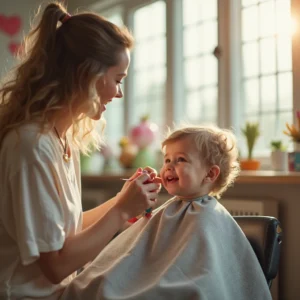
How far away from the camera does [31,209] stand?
1316 millimetres

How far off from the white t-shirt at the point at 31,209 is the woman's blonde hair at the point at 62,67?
0.26 feet

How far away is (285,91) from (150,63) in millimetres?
1240

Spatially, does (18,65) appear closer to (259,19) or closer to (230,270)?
(230,270)

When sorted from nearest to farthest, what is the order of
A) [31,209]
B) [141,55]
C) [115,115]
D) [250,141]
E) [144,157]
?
1. [31,209]
2. [250,141]
3. [144,157]
4. [141,55]
5. [115,115]

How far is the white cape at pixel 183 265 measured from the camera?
1.36m

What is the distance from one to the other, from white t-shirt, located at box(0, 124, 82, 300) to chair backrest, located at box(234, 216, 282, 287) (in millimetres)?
516

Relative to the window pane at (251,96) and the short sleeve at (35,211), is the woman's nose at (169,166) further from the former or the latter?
the window pane at (251,96)

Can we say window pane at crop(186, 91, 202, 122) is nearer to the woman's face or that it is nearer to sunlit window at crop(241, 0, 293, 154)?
sunlit window at crop(241, 0, 293, 154)

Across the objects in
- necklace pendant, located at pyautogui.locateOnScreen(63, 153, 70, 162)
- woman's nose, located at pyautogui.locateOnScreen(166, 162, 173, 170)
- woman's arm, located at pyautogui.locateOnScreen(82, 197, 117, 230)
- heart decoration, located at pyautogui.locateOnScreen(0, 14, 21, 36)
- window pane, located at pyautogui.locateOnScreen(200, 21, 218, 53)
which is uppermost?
heart decoration, located at pyautogui.locateOnScreen(0, 14, 21, 36)

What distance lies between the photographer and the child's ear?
1579mm

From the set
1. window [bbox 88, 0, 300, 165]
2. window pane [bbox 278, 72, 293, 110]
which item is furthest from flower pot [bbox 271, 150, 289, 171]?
window pane [bbox 278, 72, 293, 110]

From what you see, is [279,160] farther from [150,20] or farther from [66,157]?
[150,20]

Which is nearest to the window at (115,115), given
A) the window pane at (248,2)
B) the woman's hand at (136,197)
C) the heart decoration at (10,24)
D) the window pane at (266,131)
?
the heart decoration at (10,24)

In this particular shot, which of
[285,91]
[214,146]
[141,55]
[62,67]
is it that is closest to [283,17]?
[285,91]
